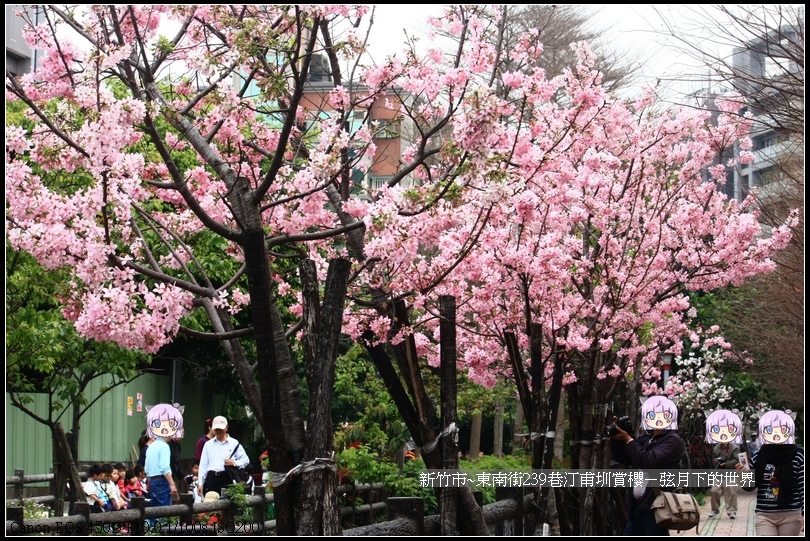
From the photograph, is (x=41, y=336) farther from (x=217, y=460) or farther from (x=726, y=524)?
(x=726, y=524)

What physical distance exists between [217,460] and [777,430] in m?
5.92

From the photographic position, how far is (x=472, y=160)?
6629 mm

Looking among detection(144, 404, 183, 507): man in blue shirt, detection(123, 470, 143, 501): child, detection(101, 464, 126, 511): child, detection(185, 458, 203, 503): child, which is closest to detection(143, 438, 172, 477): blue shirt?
detection(144, 404, 183, 507): man in blue shirt

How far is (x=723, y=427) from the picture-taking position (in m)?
12.4

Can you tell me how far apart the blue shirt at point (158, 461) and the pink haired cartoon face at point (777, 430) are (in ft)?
20.2

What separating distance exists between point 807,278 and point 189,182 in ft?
16.3

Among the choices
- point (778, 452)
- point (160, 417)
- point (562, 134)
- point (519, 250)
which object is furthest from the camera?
point (519, 250)

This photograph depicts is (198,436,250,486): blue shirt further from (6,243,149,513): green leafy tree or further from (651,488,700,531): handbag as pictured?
(651,488,700,531): handbag

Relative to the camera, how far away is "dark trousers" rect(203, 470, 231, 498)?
1148cm

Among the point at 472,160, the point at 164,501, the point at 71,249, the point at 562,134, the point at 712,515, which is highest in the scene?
the point at 562,134

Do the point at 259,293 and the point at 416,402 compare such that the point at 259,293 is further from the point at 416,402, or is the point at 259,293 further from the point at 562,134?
the point at 562,134

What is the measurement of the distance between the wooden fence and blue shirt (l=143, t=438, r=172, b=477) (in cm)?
126

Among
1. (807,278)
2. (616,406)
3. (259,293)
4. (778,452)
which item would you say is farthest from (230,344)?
(616,406)
